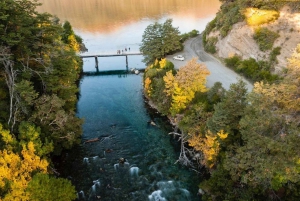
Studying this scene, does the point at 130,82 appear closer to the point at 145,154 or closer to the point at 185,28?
the point at 145,154

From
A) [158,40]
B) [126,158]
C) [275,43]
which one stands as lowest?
[126,158]

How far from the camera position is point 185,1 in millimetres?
135375

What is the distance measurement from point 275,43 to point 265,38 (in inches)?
77.0

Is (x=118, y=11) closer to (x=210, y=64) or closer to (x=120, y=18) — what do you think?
(x=120, y=18)

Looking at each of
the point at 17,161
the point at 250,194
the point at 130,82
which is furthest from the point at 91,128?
the point at 250,194

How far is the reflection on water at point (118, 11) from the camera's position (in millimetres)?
102875

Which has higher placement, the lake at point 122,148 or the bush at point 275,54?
the bush at point 275,54

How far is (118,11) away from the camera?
121m

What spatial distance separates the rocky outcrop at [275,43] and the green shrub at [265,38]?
2.20ft

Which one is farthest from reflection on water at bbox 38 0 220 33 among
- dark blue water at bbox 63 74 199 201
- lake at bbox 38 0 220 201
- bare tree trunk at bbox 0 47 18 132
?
bare tree trunk at bbox 0 47 18 132

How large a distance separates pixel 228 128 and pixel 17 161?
23.0m

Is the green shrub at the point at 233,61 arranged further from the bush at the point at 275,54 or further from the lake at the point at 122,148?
the lake at the point at 122,148

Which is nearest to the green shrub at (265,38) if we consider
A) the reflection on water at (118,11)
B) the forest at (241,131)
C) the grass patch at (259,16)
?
the grass patch at (259,16)

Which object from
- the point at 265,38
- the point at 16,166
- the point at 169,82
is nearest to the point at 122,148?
the point at 169,82
